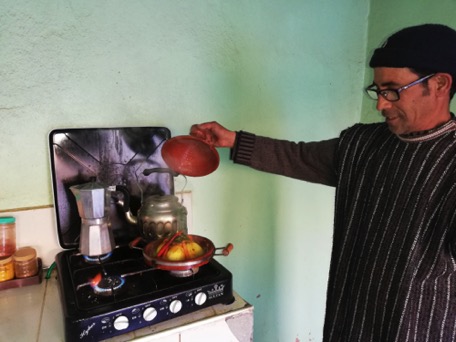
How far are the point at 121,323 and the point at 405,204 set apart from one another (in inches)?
30.8

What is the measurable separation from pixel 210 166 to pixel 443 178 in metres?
0.67

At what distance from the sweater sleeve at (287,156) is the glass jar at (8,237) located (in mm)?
721

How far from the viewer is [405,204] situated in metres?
0.92

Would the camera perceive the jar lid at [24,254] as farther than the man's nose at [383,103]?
Yes

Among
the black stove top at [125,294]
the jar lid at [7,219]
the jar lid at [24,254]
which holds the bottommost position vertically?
the black stove top at [125,294]

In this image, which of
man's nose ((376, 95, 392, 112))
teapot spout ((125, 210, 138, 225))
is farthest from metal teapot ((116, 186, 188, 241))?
man's nose ((376, 95, 392, 112))

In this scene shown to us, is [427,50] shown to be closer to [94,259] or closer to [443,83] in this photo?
[443,83]

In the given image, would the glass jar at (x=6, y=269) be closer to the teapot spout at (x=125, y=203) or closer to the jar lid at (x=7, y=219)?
the jar lid at (x=7, y=219)

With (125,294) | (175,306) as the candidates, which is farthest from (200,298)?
(125,294)

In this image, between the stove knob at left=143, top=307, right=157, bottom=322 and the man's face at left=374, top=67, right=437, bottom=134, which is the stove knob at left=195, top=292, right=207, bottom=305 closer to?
the stove knob at left=143, top=307, right=157, bottom=322

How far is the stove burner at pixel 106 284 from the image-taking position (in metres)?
0.88

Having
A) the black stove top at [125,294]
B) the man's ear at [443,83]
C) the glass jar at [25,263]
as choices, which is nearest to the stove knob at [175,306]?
the black stove top at [125,294]

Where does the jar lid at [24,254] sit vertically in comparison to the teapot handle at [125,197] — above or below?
below

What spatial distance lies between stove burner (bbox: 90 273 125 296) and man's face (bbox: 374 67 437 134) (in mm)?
848
